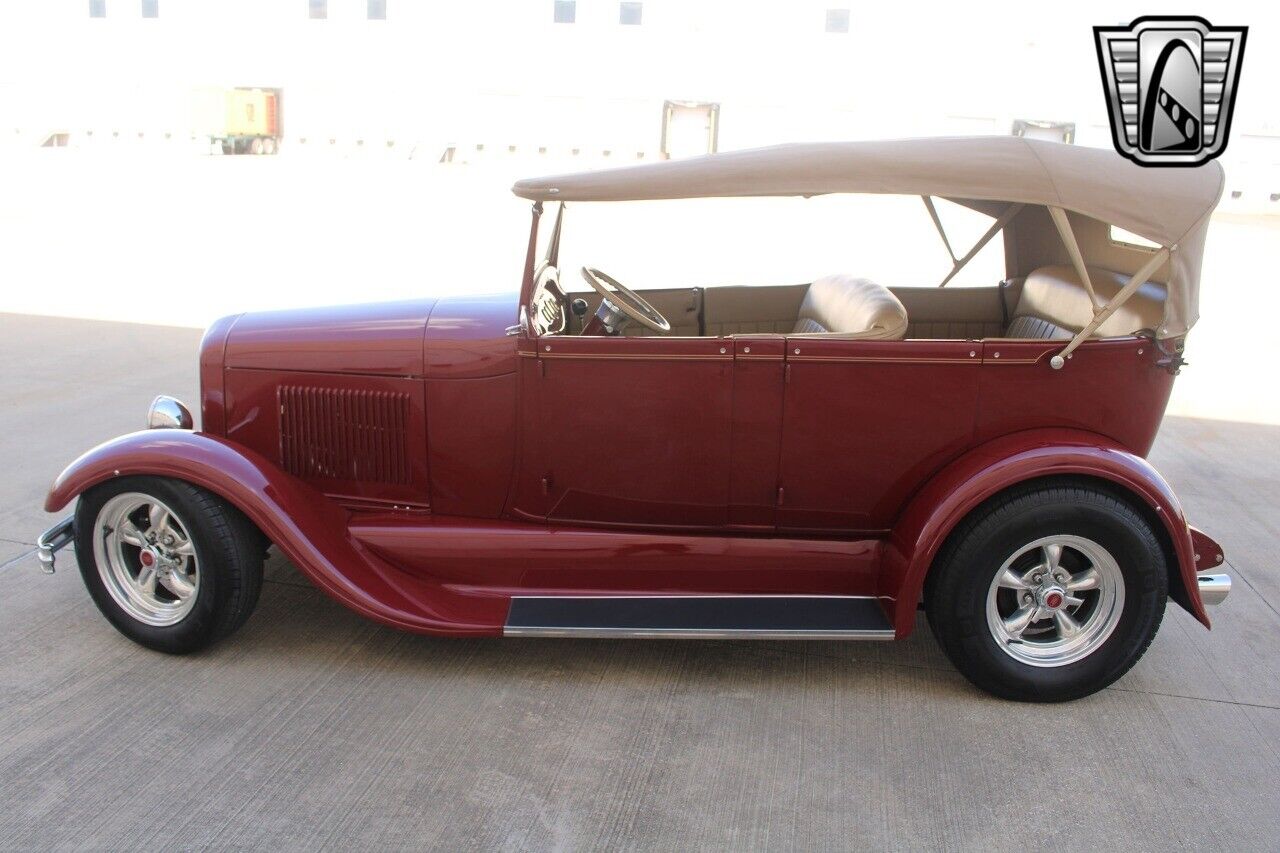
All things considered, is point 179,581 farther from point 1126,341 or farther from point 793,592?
point 1126,341

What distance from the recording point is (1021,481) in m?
3.28

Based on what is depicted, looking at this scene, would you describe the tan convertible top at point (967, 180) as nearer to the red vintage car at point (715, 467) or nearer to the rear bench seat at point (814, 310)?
the red vintage car at point (715, 467)

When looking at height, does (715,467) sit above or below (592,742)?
above

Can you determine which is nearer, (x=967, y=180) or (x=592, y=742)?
(x=592, y=742)

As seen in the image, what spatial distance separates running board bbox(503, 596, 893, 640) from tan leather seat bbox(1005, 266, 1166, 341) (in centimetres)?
114

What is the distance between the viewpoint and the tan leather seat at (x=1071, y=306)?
3514 millimetres

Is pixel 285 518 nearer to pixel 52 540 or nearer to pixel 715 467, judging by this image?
pixel 52 540

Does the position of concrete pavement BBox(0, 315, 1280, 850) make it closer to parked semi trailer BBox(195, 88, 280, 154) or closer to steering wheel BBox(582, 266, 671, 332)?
steering wheel BBox(582, 266, 671, 332)

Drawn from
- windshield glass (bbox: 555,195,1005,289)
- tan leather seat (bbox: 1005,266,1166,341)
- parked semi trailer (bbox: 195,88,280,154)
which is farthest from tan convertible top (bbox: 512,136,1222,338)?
parked semi trailer (bbox: 195,88,280,154)

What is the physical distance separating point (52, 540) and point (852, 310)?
2837mm

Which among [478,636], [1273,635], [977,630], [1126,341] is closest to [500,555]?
[478,636]

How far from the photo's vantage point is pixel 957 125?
109 feet

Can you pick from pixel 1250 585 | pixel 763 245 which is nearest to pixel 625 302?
pixel 1250 585

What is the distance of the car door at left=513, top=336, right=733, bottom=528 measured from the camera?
3426 millimetres
